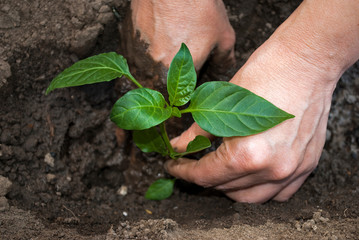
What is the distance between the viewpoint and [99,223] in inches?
61.9

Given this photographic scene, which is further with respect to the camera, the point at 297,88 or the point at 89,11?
the point at 89,11

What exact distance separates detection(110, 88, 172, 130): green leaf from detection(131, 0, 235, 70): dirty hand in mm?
421

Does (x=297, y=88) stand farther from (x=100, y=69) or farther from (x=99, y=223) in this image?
(x=99, y=223)

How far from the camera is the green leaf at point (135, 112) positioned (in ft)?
4.02

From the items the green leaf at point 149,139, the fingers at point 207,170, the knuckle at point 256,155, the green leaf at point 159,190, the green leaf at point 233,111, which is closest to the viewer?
the green leaf at point 233,111

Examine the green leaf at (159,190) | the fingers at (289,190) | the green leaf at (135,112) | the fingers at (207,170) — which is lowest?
the green leaf at (159,190)

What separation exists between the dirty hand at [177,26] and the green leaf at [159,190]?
56 centimetres

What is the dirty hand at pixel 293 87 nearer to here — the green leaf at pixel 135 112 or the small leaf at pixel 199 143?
the small leaf at pixel 199 143

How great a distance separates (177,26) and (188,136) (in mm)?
483

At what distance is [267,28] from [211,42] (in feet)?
1.55

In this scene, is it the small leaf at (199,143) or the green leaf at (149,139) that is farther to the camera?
the green leaf at (149,139)

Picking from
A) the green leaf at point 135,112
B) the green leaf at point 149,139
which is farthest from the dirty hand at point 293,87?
the green leaf at point 135,112

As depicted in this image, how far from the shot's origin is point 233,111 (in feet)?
4.09

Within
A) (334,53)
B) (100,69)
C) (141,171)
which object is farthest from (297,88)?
(141,171)
